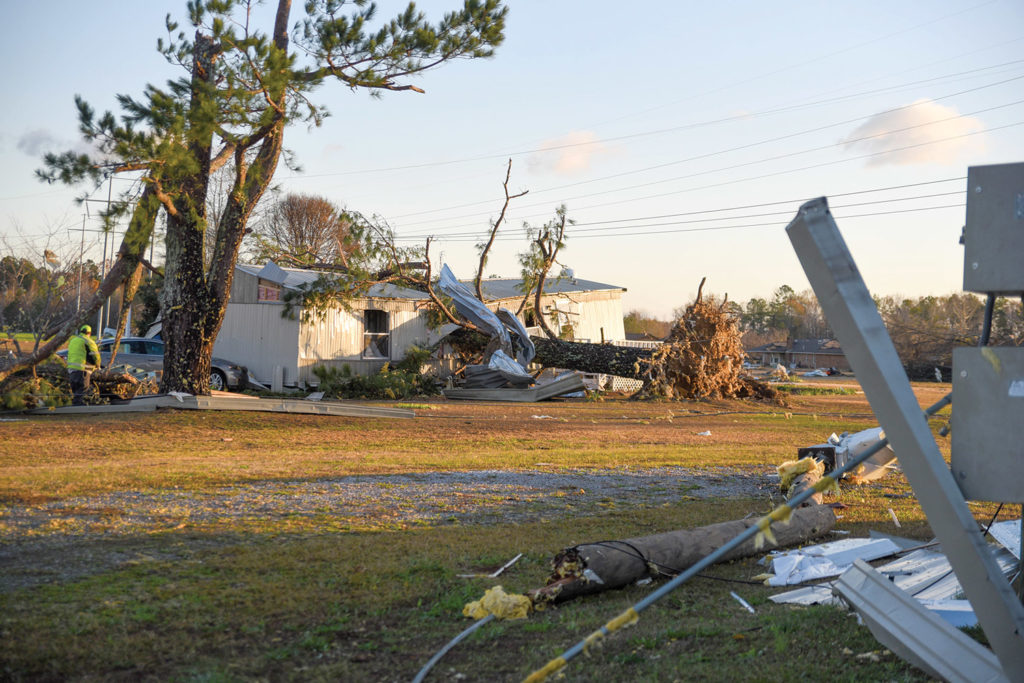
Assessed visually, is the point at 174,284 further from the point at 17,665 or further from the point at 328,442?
the point at 17,665

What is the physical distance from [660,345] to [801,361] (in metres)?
59.2

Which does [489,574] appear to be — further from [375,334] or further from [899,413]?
[375,334]

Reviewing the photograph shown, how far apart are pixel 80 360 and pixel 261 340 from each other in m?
8.14

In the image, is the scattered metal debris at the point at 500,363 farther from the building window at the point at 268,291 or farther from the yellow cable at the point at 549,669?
the yellow cable at the point at 549,669

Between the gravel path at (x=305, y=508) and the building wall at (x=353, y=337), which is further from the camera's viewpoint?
the building wall at (x=353, y=337)

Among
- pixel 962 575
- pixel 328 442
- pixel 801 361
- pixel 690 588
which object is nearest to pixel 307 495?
pixel 690 588

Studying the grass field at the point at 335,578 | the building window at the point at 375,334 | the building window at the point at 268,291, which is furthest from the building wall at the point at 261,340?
the grass field at the point at 335,578

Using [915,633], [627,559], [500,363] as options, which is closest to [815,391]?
[500,363]

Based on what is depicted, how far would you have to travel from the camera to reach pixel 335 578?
506 cm

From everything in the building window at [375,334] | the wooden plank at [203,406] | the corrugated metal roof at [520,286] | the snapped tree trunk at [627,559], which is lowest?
the snapped tree trunk at [627,559]

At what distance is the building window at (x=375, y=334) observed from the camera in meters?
25.2

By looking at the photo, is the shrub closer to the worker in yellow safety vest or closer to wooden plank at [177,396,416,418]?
wooden plank at [177,396,416,418]

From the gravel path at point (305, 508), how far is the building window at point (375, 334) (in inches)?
630

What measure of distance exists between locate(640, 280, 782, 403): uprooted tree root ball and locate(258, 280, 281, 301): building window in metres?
10.8
